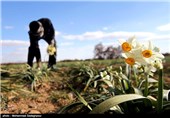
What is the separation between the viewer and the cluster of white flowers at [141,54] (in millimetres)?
1995

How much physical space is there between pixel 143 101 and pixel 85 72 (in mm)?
3283

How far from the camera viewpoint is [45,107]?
4020 mm

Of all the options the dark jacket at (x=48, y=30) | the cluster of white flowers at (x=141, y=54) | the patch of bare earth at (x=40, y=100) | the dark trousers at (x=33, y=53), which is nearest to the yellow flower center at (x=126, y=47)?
the cluster of white flowers at (x=141, y=54)

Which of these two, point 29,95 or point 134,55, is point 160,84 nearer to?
point 134,55

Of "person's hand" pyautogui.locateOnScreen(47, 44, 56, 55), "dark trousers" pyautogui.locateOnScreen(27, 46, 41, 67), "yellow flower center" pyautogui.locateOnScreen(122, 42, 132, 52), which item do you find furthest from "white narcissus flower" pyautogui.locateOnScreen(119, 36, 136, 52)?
"dark trousers" pyautogui.locateOnScreen(27, 46, 41, 67)

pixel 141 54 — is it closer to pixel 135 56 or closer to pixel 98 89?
pixel 135 56

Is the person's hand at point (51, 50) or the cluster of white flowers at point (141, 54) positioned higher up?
the cluster of white flowers at point (141, 54)

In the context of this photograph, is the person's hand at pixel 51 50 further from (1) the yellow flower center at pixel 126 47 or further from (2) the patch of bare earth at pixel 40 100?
(1) the yellow flower center at pixel 126 47

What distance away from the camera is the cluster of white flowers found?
200 cm

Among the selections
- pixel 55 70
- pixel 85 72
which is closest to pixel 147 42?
pixel 85 72

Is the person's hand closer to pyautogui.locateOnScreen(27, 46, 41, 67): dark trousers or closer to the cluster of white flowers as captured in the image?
pyautogui.locateOnScreen(27, 46, 41, 67): dark trousers

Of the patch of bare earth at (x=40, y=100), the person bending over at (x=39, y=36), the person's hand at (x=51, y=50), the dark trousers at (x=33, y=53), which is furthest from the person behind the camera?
the dark trousers at (x=33, y=53)

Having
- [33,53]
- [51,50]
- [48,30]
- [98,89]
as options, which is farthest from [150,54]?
[48,30]

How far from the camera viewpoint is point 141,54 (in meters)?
2.00
